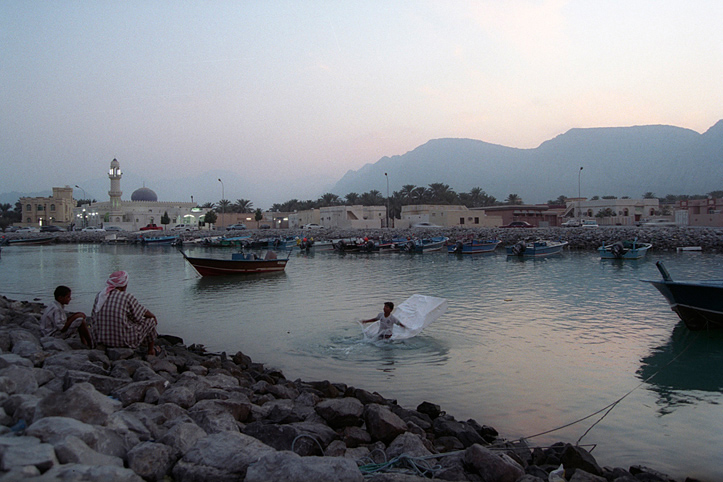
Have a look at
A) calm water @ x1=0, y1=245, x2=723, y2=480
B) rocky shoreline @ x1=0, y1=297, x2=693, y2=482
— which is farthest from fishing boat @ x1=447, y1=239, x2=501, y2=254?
rocky shoreline @ x1=0, y1=297, x2=693, y2=482

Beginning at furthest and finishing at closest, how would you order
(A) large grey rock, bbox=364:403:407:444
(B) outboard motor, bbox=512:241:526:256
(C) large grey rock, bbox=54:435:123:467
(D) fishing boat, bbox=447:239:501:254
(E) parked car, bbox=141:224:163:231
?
(E) parked car, bbox=141:224:163:231 → (D) fishing boat, bbox=447:239:501:254 → (B) outboard motor, bbox=512:241:526:256 → (A) large grey rock, bbox=364:403:407:444 → (C) large grey rock, bbox=54:435:123:467

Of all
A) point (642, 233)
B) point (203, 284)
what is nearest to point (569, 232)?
point (642, 233)

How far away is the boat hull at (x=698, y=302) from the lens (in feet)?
44.4

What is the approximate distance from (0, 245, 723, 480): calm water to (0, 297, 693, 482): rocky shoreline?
137cm

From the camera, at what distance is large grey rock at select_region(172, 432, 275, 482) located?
173 inches

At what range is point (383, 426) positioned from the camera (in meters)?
6.31

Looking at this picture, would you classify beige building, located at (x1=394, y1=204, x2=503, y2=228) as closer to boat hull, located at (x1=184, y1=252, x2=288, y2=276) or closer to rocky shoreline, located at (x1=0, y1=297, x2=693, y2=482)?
boat hull, located at (x1=184, y1=252, x2=288, y2=276)

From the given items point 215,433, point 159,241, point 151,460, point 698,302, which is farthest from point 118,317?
point 159,241

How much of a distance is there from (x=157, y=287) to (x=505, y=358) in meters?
19.5

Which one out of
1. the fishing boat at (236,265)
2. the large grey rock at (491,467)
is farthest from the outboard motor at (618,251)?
the large grey rock at (491,467)

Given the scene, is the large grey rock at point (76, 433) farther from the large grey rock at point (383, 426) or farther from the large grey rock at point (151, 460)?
the large grey rock at point (383, 426)

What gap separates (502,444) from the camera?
6.99 metres

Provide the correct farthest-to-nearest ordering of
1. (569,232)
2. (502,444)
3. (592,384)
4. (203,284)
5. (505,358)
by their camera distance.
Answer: (569,232) < (203,284) < (505,358) < (592,384) < (502,444)

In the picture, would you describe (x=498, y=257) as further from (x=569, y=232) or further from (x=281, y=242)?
(x=281, y=242)
